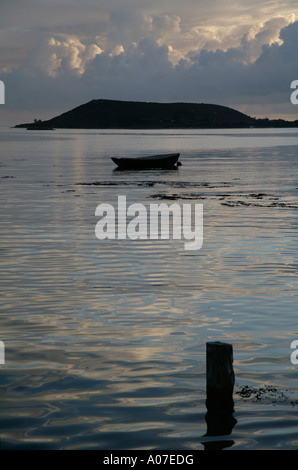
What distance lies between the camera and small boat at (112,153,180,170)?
243 ft

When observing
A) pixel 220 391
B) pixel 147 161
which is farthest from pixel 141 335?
pixel 147 161

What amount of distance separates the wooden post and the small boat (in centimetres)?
6354

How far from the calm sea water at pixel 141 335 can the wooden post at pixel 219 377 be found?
0.64 ft

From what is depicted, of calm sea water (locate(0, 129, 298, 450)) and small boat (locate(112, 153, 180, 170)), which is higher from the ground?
small boat (locate(112, 153, 180, 170))

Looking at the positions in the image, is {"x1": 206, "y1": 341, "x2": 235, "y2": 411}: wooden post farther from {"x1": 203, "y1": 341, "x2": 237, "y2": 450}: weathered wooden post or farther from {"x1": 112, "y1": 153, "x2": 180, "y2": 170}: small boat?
{"x1": 112, "y1": 153, "x2": 180, "y2": 170}: small boat

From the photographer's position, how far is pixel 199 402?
10984 mm

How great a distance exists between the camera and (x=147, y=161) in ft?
243

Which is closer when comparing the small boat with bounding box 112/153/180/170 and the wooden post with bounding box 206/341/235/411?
the wooden post with bounding box 206/341/235/411

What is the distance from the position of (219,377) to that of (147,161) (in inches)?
2532

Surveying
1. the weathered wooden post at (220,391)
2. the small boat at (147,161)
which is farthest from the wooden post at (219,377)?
the small boat at (147,161)

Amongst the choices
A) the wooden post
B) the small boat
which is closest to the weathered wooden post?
the wooden post

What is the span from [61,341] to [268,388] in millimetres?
4233
